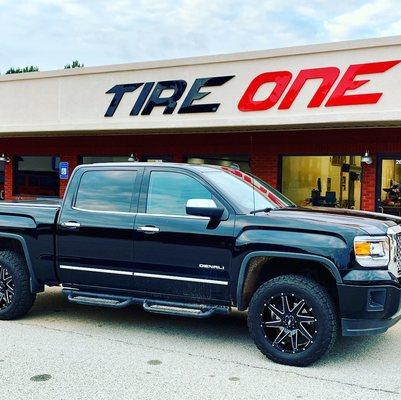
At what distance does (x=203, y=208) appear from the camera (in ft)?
17.6

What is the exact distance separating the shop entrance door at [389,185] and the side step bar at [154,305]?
8460 mm

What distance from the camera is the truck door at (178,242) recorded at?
17.9 feet

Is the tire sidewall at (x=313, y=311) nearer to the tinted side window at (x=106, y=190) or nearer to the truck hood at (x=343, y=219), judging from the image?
the truck hood at (x=343, y=219)

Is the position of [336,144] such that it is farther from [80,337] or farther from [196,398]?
[196,398]

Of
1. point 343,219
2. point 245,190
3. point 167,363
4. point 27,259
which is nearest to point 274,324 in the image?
point 167,363

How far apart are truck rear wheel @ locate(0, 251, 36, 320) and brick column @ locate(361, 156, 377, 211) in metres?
8.74

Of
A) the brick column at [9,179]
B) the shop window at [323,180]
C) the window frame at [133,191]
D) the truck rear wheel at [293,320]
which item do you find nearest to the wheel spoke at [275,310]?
the truck rear wheel at [293,320]

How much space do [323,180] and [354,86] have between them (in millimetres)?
2625

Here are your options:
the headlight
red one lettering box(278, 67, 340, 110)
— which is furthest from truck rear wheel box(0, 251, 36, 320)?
red one lettering box(278, 67, 340, 110)

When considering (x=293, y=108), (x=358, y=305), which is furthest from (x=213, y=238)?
(x=293, y=108)

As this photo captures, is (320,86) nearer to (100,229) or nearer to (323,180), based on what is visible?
(323,180)

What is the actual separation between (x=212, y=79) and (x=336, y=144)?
3346 millimetres

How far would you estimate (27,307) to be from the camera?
258 inches

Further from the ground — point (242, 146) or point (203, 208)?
point (242, 146)
